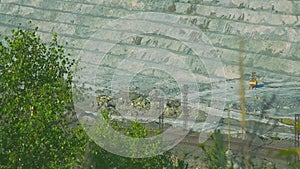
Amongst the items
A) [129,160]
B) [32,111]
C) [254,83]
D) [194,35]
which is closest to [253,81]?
[254,83]

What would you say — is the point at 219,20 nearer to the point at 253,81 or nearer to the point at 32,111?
the point at 253,81

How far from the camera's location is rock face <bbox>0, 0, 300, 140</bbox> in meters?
34.3

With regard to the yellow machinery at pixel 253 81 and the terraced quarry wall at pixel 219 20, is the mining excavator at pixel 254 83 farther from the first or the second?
the terraced quarry wall at pixel 219 20

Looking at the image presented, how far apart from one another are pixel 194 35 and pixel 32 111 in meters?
25.8

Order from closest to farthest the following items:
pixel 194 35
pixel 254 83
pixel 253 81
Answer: pixel 254 83 → pixel 253 81 → pixel 194 35

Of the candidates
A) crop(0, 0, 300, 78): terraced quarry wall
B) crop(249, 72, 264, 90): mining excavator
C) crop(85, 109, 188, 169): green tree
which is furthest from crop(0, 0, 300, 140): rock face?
crop(85, 109, 188, 169): green tree

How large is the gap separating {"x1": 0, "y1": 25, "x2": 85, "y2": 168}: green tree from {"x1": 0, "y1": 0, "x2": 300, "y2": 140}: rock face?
1639cm

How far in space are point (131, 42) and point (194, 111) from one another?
895 cm

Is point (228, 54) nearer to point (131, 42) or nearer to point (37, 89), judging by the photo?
point (131, 42)

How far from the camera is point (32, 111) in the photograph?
1370 cm

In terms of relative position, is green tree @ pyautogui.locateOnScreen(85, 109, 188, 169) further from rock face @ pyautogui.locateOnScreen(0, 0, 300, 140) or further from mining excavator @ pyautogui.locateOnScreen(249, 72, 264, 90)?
mining excavator @ pyautogui.locateOnScreen(249, 72, 264, 90)

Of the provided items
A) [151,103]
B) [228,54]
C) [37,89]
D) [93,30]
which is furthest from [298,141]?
[93,30]

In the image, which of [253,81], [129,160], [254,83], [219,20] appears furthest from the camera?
[219,20]

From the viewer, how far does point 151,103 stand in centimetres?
3309
